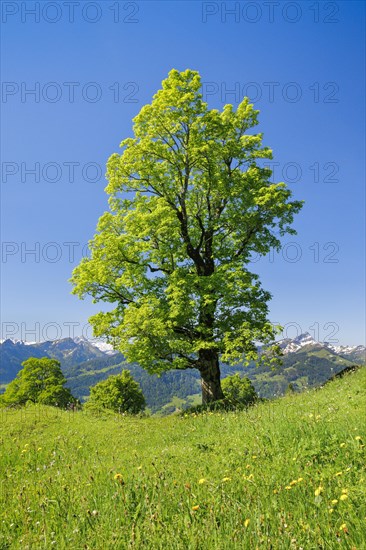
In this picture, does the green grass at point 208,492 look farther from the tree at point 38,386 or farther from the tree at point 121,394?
the tree at point 121,394

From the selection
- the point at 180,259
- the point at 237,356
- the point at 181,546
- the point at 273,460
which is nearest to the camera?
the point at 181,546

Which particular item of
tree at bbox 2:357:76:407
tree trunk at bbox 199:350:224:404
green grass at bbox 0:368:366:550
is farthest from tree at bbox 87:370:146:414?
green grass at bbox 0:368:366:550

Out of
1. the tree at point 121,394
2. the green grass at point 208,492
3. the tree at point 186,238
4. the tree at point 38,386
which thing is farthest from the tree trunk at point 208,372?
the tree at point 121,394

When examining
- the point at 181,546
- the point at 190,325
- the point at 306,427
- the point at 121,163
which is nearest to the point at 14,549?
the point at 181,546

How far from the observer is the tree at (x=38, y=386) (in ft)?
194

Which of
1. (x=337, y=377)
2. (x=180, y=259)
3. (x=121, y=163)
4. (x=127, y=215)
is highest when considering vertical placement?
(x=121, y=163)

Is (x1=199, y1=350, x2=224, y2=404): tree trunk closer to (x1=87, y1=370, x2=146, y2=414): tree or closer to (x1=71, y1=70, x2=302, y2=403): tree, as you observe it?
(x1=71, y1=70, x2=302, y2=403): tree

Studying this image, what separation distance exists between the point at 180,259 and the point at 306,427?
14.8 metres

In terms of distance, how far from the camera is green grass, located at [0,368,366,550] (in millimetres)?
3996

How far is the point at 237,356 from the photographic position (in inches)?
695

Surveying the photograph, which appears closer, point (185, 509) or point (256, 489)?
point (185, 509)

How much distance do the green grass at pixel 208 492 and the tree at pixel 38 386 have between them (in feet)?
176

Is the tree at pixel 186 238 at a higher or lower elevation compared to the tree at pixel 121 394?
higher

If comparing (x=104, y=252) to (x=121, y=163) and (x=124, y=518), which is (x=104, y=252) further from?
(x=124, y=518)
